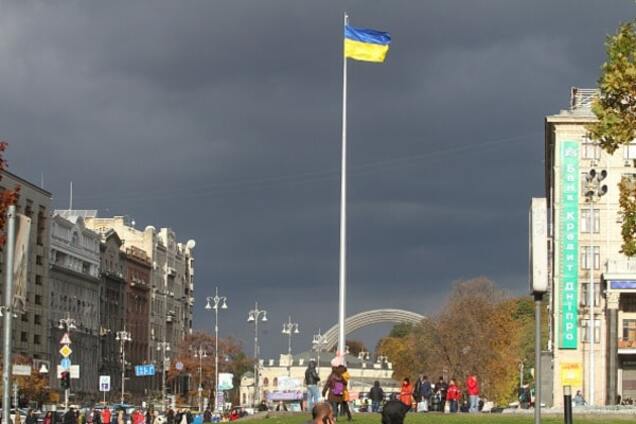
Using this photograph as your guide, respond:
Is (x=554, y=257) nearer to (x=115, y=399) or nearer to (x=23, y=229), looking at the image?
(x=115, y=399)

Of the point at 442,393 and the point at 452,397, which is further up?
the point at 442,393

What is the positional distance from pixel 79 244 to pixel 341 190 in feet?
360

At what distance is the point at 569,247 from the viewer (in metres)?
121

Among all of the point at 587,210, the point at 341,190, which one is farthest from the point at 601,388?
the point at 341,190

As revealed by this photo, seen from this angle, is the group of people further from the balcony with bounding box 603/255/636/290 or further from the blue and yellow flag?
the balcony with bounding box 603/255/636/290

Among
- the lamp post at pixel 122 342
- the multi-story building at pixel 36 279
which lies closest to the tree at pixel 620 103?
the multi-story building at pixel 36 279

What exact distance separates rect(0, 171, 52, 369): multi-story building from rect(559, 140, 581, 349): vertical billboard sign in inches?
1964

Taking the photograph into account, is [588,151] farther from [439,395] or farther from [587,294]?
[439,395]

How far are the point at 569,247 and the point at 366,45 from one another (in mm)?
62120

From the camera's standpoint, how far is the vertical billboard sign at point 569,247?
121 m

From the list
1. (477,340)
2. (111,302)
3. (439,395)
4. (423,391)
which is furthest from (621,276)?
(111,302)

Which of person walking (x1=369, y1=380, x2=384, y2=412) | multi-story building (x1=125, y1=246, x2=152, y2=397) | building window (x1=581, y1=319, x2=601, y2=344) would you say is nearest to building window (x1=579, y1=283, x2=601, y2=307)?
building window (x1=581, y1=319, x2=601, y2=344)

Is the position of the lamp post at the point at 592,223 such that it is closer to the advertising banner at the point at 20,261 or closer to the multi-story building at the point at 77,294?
the multi-story building at the point at 77,294

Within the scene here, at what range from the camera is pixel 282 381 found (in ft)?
530
